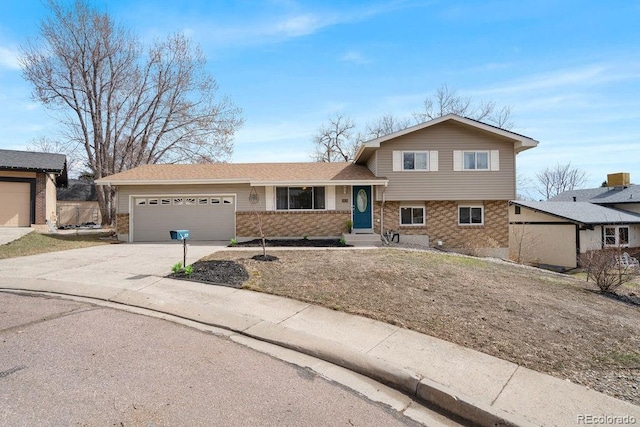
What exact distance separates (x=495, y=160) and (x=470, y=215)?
9.33 feet

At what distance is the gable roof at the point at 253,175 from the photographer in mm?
16125

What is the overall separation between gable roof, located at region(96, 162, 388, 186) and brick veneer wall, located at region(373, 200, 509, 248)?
269cm

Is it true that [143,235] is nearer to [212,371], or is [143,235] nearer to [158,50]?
[212,371]

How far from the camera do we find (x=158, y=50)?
2706 centimetres

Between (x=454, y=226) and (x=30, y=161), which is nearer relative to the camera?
(x=454, y=226)

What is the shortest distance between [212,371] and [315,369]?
43.5 inches

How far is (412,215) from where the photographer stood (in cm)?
1759

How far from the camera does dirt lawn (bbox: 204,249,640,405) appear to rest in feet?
13.8

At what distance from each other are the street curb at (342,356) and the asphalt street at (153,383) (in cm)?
43

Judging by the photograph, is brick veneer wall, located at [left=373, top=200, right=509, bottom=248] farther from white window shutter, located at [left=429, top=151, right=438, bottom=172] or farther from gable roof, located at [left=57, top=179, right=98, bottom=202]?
gable roof, located at [left=57, top=179, right=98, bottom=202]

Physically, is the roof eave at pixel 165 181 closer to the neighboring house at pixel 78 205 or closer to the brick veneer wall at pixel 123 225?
the brick veneer wall at pixel 123 225

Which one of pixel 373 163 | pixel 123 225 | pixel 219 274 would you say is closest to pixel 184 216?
pixel 123 225

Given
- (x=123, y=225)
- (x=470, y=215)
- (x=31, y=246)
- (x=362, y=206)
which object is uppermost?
(x=362, y=206)

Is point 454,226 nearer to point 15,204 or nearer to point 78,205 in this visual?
point 15,204
